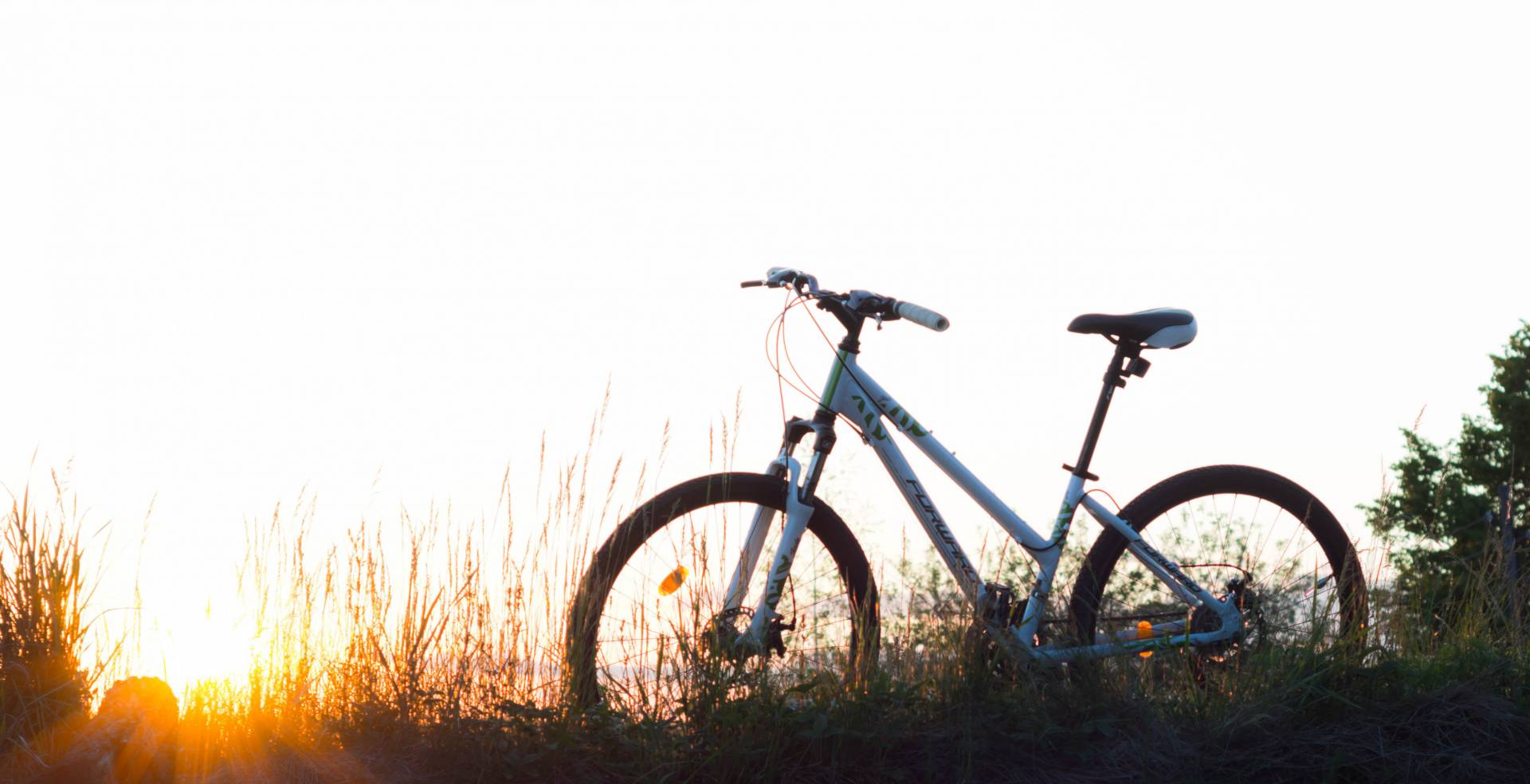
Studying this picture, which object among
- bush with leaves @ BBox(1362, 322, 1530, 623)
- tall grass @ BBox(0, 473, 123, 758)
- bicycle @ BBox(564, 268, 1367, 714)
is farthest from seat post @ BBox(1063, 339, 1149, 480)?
bush with leaves @ BBox(1362, 322, 1530, 623)

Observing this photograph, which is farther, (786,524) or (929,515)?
(929,515)

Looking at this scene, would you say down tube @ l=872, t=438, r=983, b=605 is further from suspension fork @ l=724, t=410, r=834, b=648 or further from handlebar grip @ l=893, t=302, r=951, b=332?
handlebar grip @ l=893, t=302, r=951, b=332

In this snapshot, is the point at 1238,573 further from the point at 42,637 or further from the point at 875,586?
the point at 42,637

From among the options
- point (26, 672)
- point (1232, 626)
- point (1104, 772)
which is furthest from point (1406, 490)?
point (26, 672)

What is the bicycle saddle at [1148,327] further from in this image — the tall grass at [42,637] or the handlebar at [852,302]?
the tall grass at [42,637]

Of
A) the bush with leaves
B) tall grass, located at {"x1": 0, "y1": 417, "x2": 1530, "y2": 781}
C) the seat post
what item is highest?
the bush with leaves

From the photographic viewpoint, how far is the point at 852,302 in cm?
363

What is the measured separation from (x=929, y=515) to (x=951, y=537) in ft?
0.32

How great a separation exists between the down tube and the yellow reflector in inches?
29.2

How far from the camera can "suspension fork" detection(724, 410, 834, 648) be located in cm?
349

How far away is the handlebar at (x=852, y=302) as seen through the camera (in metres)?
3.59

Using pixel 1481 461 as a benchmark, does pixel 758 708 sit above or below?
below

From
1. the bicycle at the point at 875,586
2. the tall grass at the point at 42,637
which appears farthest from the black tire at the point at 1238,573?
the tall grass at the point at 42,637

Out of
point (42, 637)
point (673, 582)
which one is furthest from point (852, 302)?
point (42, 637)
